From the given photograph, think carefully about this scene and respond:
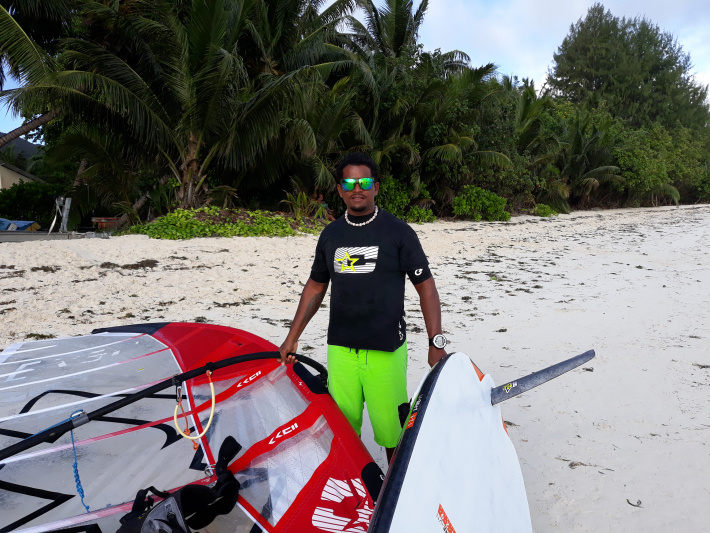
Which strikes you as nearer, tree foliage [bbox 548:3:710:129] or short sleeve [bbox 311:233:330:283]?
short sleeve [bbox 311:233:330:283]

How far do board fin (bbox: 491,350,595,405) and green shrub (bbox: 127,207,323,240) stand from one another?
28.2ft

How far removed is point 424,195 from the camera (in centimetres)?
1534

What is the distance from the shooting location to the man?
1.99 m

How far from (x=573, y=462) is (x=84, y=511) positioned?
2.45 metres

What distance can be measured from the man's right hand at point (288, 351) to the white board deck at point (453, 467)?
0.83 m

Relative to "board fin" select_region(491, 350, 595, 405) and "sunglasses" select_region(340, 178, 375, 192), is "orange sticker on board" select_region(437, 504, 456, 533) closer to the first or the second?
"board fin" select_region(491, 350, 595, 405)

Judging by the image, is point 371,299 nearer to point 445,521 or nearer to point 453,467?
point 453,467

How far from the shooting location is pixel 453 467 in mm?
1482

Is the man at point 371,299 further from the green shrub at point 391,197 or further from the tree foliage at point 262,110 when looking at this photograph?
the green shrub at point 391,197

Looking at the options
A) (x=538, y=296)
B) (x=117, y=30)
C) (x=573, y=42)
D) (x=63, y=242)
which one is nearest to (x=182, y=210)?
(x=63, y=242)

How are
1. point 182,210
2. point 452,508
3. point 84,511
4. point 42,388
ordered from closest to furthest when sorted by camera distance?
point 452,508
point 84,511
point 42,388
point 182,210

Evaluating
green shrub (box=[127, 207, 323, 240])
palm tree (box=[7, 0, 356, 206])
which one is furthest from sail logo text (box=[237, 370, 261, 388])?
palm tree (box=[7, 0, 356, 206])

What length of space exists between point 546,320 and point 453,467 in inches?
163

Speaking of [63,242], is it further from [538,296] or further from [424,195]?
[424,195]
